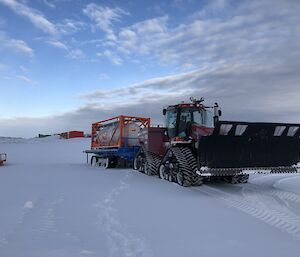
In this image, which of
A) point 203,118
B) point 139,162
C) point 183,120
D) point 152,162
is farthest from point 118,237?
point 139,162

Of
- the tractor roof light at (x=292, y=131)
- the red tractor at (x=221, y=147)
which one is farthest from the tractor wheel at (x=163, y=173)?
the tractor roof light at (x=292, y=131)

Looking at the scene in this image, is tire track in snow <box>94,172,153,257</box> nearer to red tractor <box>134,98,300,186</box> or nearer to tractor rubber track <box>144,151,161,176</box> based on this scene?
A: red tractor <box>134,98,300,186</box>

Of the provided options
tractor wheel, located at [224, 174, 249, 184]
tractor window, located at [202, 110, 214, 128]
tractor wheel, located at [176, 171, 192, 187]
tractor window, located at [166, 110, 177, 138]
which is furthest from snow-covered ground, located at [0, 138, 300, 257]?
tractor window, located at [166, 110, 177, 138]

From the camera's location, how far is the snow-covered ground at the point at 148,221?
14.5 ft

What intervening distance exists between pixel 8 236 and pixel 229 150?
571 centimetres


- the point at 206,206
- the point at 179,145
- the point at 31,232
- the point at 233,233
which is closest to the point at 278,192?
the point at 206,206

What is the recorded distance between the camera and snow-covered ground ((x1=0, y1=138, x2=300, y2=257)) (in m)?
4.42

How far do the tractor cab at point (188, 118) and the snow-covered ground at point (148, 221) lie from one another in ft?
7.84

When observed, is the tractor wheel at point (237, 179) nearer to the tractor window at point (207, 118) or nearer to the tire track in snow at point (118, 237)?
the tractor window at point (207, 118)

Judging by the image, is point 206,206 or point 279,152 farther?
point 279,152

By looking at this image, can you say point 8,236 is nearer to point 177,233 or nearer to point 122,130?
point 177,233

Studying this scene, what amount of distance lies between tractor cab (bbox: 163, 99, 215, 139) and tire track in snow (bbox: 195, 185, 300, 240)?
2.77 m

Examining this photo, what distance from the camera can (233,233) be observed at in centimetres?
510

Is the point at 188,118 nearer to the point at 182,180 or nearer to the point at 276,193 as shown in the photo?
the point at 182,180
